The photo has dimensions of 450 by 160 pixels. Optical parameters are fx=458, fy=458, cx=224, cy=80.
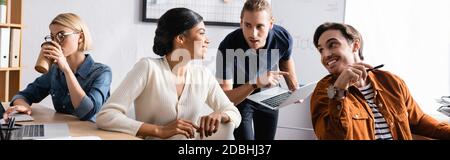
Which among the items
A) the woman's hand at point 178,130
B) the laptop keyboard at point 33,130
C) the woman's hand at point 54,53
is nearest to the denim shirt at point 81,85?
the woman's hand at point 54,53

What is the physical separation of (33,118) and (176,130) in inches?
20.1

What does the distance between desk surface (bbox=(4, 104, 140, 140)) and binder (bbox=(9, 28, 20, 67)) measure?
0.95 meters

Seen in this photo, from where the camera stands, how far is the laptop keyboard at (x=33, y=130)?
110 cm

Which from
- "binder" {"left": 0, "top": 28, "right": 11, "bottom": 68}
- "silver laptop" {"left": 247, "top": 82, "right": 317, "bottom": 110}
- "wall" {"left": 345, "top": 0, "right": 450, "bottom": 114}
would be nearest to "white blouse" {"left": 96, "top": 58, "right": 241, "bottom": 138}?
"silver laptop" {"left": 247, "top": 82, "right": 317, "bottom": 110}

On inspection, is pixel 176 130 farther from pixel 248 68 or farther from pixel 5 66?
pixel 5 66

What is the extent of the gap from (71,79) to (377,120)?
965 mm

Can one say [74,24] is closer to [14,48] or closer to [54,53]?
[54,53]

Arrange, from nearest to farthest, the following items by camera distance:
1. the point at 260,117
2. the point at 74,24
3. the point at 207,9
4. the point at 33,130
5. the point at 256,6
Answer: the point at 33,130
the point at 74,24
the point at 256,6
the point at 260,117
the point at 207,9

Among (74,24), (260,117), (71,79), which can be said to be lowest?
(260,117)

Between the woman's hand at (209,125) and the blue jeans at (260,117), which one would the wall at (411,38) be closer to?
the blue jeans at (260,117)

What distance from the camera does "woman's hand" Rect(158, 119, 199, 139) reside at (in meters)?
1.21

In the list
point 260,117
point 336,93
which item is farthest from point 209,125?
point 260,117

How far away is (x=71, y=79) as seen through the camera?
1.48 meters
